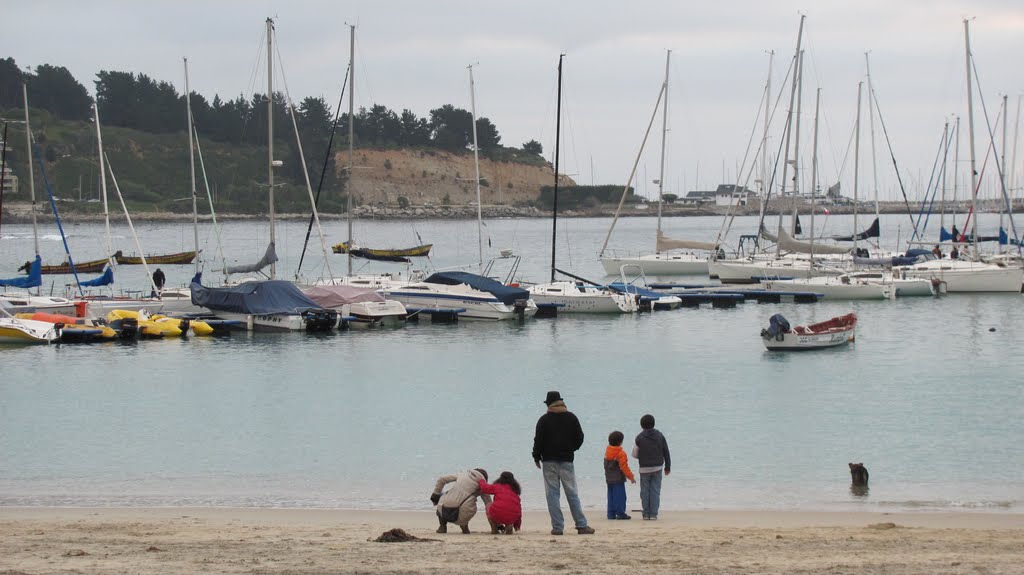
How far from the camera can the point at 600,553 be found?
1120 centimetres

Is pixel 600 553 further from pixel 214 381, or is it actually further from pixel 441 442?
pixel 214 381

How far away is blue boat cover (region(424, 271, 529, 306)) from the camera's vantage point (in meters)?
42.5

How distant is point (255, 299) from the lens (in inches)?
1597

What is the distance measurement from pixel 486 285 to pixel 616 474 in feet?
97.0

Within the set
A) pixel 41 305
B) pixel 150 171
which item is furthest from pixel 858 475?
pixel 150 171

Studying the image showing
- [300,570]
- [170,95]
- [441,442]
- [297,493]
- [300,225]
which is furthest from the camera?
[170,95]

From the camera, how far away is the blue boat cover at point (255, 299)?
40.3 metres

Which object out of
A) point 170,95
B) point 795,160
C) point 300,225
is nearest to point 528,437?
point 795,160

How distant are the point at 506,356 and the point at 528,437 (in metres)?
12.9

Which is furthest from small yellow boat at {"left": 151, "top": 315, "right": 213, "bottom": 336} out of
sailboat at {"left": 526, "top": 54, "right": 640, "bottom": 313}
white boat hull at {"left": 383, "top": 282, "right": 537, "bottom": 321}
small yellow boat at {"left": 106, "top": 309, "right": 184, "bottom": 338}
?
sailboat at {"left": 526, "top": 54, "right": 640, "bottom": 313}

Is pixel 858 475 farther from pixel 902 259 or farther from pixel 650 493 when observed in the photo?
pixel 902 259

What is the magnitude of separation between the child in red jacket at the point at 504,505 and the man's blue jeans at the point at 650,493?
1937 millimetres

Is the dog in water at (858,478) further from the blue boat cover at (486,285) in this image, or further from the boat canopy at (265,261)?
the boat canopy at (265,261)

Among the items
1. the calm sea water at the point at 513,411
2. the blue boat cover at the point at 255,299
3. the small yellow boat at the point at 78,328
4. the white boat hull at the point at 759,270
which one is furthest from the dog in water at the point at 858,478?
the white boat hull at the point at 759,270
